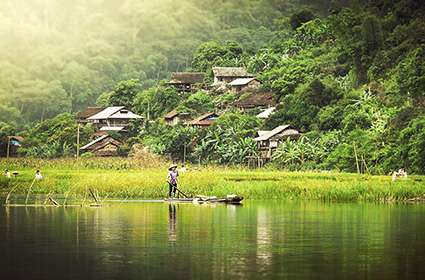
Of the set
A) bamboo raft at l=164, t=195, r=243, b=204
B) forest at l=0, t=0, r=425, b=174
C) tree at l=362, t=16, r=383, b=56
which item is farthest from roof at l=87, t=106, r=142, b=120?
bamboo raft at l=164, t=195, r=243, b=204

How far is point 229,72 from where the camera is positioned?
8038 centimetres

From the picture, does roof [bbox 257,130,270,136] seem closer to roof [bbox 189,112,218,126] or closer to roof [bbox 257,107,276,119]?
roof [bbox 257,107,276,119]

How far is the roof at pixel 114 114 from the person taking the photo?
253 ft

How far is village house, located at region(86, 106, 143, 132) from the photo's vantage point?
76.9 m

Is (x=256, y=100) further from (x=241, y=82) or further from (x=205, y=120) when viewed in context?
(x=241, y=82)

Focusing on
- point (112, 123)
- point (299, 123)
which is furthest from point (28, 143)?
point (299, 123)

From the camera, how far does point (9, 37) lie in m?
128

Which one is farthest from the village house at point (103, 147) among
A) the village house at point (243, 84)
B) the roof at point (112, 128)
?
the village house at point (243, 84)

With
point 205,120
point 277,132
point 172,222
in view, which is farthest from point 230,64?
point 172,222

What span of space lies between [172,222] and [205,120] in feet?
153

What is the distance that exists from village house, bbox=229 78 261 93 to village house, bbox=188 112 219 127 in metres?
7.41

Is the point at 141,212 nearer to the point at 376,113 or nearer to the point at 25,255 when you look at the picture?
the point at 25,255

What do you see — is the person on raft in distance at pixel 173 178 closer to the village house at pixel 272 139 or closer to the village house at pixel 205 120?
the village house at pixel 272 139

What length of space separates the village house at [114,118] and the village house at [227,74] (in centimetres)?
854
